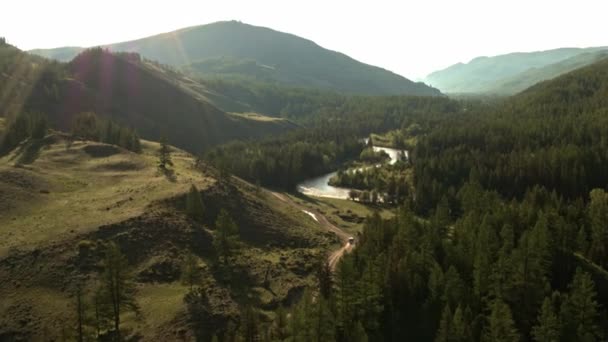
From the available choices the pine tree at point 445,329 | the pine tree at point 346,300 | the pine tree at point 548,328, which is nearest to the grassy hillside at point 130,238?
the pine tree at point 346,300

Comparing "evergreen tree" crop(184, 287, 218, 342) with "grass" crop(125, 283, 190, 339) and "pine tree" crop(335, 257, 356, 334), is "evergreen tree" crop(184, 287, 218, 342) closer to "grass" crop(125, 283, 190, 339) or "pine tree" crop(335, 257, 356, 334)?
"grass" crop(125, 283, 190, 339)

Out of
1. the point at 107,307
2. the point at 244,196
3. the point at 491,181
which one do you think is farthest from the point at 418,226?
the point at 491,181

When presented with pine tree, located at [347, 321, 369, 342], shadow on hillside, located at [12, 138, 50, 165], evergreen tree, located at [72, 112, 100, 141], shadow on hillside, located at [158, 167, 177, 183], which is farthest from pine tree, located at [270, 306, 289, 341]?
evergreen tree, located at [72, 112, 100, 141]

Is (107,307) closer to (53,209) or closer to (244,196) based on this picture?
(53,209)

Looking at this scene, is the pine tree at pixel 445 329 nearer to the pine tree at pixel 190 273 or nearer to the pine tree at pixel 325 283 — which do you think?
the pine tree at pixel 325 283

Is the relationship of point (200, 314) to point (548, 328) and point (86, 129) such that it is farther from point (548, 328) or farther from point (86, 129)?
point (86, 129)

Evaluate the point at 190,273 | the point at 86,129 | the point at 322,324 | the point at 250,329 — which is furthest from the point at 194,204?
the point at 86,129
